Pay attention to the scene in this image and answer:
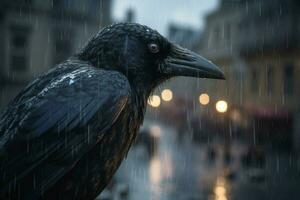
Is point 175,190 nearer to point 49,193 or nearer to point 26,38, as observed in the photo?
point 49,193

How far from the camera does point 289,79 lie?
22703 millimetres

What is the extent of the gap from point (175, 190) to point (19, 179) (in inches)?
338

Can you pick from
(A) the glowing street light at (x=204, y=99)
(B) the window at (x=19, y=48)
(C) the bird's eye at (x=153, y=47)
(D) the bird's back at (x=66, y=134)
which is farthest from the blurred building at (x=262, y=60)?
(D) the bird's back at (x=66, y=134)

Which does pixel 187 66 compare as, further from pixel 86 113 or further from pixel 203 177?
pixel 203 177

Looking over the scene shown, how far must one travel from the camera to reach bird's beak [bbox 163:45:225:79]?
6.74 feet

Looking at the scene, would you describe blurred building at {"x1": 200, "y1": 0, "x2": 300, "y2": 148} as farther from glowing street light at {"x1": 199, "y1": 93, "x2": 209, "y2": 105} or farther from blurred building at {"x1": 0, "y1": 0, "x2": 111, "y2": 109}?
blurred building at {"x1": 0, "y1": 0, "x2": 111, "y2": 109}

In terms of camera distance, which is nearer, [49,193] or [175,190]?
[49,193]

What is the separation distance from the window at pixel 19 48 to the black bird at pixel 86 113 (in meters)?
19.8

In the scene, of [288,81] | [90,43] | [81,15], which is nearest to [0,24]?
[81,15]

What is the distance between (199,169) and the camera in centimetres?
1355

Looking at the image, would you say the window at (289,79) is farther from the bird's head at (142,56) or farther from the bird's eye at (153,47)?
the bird's eye at (153,47)

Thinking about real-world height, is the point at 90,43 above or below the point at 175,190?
above

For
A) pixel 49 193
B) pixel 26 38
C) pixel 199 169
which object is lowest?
pixel 199 169

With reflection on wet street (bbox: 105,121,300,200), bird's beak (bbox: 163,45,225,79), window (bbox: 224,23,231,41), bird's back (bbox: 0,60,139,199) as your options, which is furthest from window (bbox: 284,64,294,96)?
bird's back (bbox: 0,60,139,199)
